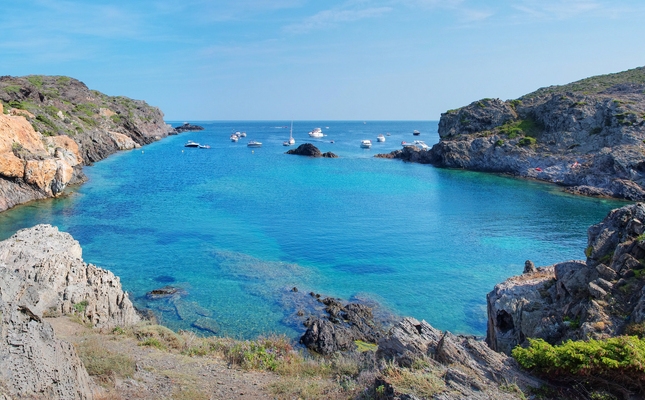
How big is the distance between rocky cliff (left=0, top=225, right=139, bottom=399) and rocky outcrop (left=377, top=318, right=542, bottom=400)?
7750mm

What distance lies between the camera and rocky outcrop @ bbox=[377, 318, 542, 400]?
9930mm

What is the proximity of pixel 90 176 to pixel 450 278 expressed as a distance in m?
55.4

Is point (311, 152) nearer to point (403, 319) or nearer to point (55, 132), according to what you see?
point (55, 132)

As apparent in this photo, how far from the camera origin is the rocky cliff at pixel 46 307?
9047 mm

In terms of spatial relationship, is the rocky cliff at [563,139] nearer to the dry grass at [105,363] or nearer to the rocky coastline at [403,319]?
the rocky coastline at [403,319]

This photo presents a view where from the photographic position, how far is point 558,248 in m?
35.3

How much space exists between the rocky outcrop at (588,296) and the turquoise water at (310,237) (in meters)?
5.57

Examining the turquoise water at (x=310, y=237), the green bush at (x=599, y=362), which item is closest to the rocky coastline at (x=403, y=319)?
the green bush at (x=599, y=362)

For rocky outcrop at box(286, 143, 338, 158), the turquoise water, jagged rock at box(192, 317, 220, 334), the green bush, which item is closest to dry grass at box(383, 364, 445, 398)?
the green bush

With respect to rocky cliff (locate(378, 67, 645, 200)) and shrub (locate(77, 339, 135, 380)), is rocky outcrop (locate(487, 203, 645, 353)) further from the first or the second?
rocky cliff (locate(378, 67, 645, 200))

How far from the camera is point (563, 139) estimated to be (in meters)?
74.2

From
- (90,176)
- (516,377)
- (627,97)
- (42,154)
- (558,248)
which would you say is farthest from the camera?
(627,97)

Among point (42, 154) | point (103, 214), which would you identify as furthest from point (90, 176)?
point (103, 214)

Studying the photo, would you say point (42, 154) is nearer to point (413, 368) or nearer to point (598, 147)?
point (413, 368)
